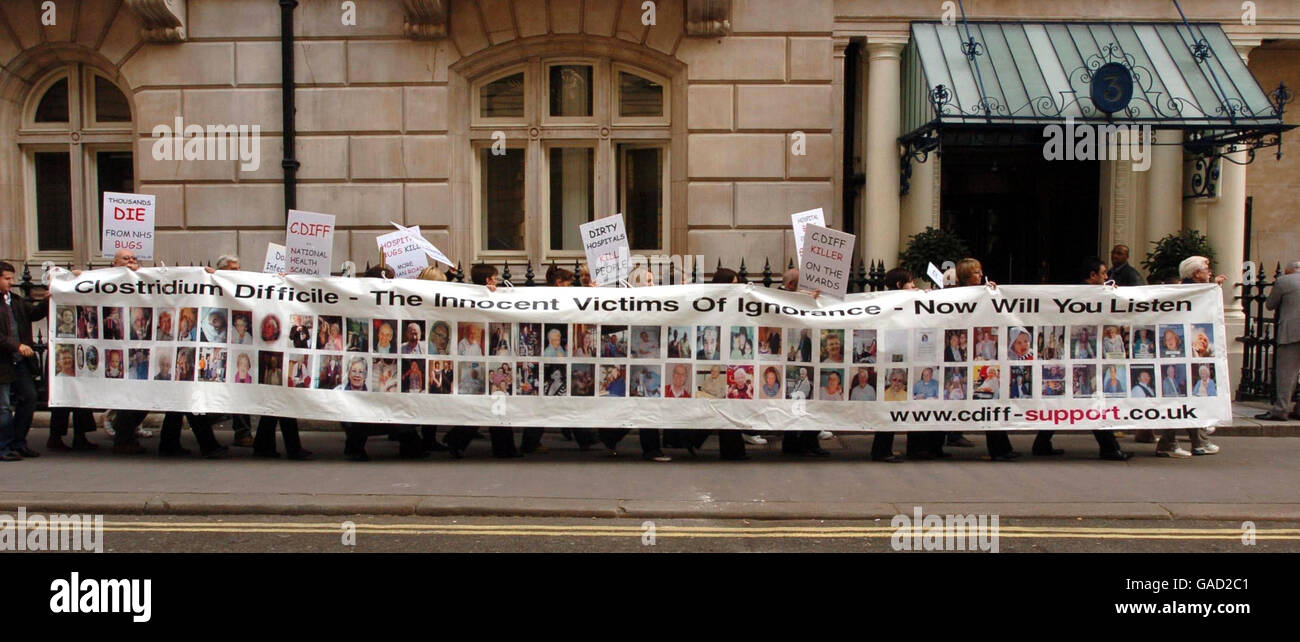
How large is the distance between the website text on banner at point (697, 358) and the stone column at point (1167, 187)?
5.28 meters

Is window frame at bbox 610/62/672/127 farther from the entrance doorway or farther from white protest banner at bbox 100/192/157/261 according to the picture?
white protest banner at bbox 100/192/157/261

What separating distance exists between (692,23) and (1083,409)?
6.82 metres

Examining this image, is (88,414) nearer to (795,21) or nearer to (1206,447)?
(795,21)

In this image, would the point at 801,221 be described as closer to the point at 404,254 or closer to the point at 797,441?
the point at 797,441

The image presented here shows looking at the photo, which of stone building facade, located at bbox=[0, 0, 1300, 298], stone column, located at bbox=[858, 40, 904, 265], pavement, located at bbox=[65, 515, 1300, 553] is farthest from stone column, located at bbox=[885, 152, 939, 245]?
pavement, located at bbox=[65, 515, 1300, 553]

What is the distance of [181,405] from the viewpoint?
30.7ft

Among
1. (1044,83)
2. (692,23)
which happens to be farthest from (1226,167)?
(692,23)

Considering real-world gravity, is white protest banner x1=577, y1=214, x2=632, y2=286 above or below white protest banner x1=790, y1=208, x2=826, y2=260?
below

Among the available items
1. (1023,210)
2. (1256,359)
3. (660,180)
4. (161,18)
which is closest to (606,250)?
(660,180)

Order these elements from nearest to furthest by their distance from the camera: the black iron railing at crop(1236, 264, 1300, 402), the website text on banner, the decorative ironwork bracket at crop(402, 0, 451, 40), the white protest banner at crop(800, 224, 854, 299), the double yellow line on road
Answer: the double yellow line on road, the white protest banner at crop(800, 224, 854, 299), the website text on banner, the black iron railing at crop(1236, 264, 1300, 402), the decorative ironwork bracket at crop(402, 0, 451, 40)

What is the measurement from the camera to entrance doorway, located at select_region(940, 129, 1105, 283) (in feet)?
50.3

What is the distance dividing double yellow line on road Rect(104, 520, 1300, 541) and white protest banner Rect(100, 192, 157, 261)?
3.80 m

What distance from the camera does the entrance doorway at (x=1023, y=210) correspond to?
1532 centimetres

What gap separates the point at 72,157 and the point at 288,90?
346 centimetres
